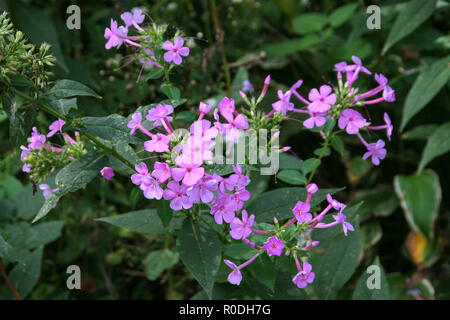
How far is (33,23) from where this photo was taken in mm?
2207

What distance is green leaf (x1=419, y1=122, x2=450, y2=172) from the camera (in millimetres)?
1862

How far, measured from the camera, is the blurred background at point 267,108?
1896 millimetres

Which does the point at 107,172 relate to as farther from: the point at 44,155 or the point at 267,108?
the point at 267,108

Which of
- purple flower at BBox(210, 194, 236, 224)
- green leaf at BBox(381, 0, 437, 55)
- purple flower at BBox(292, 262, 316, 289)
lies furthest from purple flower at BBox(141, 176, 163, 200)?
green leaf at BBox(381, 0, 437, 55)

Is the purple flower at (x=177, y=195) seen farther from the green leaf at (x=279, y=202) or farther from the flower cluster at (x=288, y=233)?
the green leaf at (x=279, y=202)

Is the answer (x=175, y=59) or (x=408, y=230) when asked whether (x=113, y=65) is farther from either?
(x=408, y=230)

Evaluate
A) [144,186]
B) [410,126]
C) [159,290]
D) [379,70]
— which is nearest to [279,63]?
[379,70]

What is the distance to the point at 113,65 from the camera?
6.36 ft

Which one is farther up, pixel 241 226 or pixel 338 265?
pixel 241 226

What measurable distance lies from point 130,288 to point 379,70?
4.92 ft

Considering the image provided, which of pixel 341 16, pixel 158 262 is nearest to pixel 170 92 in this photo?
pixel 158 262

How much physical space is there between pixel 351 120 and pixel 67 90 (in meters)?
0.62

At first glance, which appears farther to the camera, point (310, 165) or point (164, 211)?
point (310, 165)
